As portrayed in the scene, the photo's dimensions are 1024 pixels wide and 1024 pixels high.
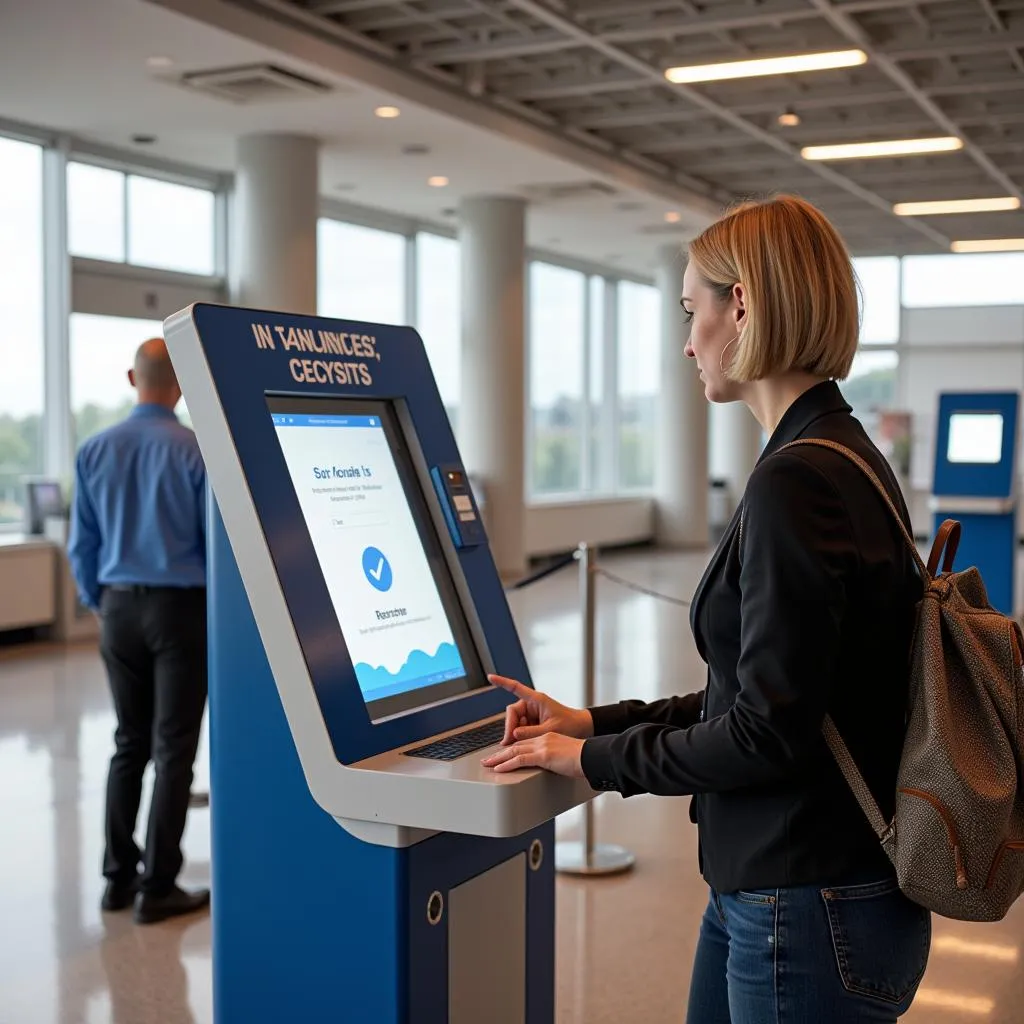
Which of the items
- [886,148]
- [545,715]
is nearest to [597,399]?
[886,148]

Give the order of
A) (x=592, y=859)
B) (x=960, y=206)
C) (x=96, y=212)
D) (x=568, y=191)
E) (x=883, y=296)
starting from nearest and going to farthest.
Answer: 1. (x=592, y=859)
2. (x=96, y=212)
3. (x=568, y=191)
4. (x=960, y=206)
5. (x=883, y=296)

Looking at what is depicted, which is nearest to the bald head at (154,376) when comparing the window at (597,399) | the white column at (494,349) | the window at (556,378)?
the white column at (494,349)

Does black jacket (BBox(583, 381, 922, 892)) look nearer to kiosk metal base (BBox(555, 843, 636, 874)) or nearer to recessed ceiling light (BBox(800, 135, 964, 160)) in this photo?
kiosk metal base (BBox(555, 843, 636, 874))

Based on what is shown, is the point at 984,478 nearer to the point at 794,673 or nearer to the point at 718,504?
the point at 718,504

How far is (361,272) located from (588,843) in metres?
9.87

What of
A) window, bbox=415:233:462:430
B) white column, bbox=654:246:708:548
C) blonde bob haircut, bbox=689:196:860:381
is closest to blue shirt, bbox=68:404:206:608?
blonde bob haircut, bbox=689:196:860:381

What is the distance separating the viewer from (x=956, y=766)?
154 cm

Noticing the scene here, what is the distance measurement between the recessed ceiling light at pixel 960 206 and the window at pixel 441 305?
527 cm

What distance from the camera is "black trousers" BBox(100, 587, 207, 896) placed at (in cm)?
413

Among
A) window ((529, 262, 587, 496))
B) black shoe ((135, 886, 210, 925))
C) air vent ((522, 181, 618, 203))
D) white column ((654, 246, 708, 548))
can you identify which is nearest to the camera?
black shoe ((135, 886, 210, 925))

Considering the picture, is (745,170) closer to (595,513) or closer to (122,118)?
(595,513)

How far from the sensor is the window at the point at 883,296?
67.3ft

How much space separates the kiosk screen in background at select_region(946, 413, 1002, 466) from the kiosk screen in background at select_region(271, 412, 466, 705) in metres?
9.03

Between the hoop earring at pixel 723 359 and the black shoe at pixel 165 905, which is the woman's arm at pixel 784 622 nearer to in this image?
the hoop earring at pixel 723 359
